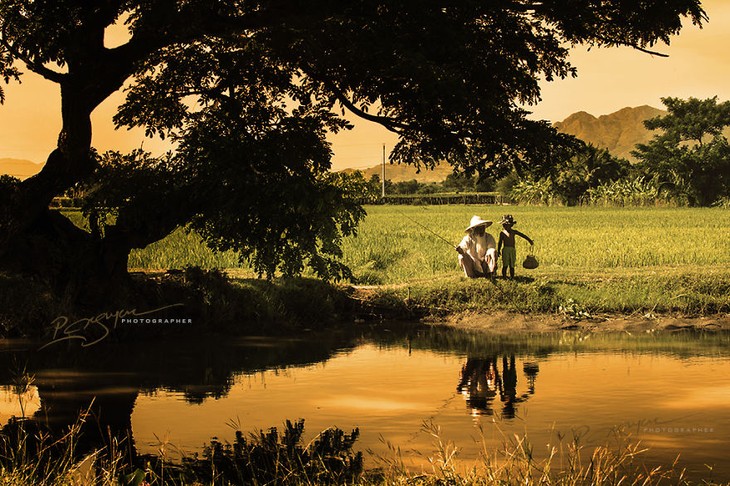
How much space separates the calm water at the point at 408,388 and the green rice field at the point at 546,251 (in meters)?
3.36

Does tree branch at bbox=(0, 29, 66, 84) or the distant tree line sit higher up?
the distant tree line

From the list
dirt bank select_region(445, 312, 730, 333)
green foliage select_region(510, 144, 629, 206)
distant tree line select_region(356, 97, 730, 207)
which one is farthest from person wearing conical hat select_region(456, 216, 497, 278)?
green foliage select_region(510, 144, 629, 206)

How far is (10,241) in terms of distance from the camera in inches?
588

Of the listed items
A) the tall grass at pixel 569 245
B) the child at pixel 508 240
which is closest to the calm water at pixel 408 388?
the child at pixel 508 240

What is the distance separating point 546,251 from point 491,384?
1242cm

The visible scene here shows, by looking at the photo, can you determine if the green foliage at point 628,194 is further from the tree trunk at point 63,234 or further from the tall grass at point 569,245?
the tree trunk at point 63,234

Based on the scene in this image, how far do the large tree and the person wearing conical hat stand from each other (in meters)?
2.99

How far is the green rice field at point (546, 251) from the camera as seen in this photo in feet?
71.4

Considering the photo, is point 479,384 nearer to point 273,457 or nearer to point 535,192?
point 273,457

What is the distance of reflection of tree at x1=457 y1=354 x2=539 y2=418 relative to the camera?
11.5 m

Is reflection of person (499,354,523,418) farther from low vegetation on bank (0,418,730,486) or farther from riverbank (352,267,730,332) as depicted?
riverbank (352,267,730,332)

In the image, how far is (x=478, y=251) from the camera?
18203mm

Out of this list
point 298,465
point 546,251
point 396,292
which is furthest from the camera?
point 546,251

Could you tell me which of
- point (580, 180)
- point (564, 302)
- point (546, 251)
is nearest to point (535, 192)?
point (580, 180)
